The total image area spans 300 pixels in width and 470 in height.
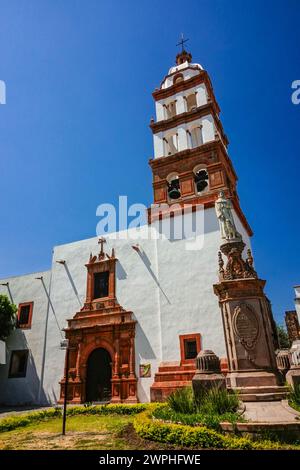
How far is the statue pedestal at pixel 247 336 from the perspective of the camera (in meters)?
8.52

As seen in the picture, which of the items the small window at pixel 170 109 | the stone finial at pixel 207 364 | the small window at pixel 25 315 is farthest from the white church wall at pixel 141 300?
the small window at pixel 170 109

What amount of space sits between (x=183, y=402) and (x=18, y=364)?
1460 cm

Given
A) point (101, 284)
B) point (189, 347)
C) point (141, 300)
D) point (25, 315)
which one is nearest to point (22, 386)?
point (25, 315)

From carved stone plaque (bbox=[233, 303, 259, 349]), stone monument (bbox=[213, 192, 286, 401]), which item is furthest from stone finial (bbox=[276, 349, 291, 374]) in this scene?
carved stone plaque (bbox=[233, 303, 259, 349])

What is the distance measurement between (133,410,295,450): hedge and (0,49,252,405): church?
22.7 ft

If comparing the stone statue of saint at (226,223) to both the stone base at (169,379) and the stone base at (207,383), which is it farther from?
the stone base at (169,379)

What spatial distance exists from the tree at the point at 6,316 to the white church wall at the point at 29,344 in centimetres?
55

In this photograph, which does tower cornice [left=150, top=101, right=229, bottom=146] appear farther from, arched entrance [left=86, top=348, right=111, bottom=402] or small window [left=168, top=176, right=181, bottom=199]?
arched entrance [left=86, top=348, right=111, bottom=402]

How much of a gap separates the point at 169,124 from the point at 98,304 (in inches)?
466

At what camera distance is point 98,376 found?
15.5 m

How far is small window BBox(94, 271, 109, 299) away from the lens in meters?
17.2

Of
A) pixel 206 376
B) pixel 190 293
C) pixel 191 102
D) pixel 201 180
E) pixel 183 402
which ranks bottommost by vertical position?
pixel 183 402

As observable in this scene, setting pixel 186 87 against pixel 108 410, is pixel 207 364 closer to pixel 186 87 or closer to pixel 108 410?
pixel 108 410

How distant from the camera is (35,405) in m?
16.5
